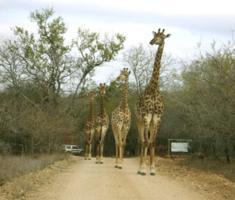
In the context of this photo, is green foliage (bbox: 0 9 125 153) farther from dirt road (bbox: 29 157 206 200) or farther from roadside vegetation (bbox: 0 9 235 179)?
dirt road (bbox: 29 157 206 200)

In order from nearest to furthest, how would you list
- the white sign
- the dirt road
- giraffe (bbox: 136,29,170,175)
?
1. the dirt road
2. giraffe (bbox: 136,29,170,175)
3. the white sign

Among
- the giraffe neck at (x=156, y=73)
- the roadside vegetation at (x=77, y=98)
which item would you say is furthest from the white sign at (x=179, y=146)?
the giraffe neck at (x=156, y=73)

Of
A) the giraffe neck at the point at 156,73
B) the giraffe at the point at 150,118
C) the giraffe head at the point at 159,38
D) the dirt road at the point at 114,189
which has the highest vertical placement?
the giraffe head at the point at 159,38

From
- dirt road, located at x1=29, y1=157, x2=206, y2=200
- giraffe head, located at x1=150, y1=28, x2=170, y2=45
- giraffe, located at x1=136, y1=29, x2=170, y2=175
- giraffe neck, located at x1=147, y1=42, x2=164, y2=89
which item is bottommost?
dirt road, located at x1=29, y1=157, x2=206, y2=200

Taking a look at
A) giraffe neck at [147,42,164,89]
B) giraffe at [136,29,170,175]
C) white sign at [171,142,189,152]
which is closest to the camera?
giraffe at [136,29,170,175]

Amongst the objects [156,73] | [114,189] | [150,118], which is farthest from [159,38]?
[114,189]

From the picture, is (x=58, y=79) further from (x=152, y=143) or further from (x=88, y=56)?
(x=152, y=143)

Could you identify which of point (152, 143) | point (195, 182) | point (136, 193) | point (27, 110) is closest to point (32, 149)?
point (27, 110)

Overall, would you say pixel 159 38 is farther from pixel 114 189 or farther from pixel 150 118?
pixel 114 189

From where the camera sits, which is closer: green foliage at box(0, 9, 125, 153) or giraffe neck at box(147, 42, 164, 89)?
giraffe neck at box(147, 42, 164, 89)

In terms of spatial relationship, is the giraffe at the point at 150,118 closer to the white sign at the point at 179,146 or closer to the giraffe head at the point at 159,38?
the giraffe head at the point at 159,38

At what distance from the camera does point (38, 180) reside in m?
18.1

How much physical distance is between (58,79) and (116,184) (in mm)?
28494

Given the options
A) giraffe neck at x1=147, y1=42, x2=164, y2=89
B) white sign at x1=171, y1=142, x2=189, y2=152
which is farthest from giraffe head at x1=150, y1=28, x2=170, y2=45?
white sign at x1=171, y1=142, x2=189, y2=152
